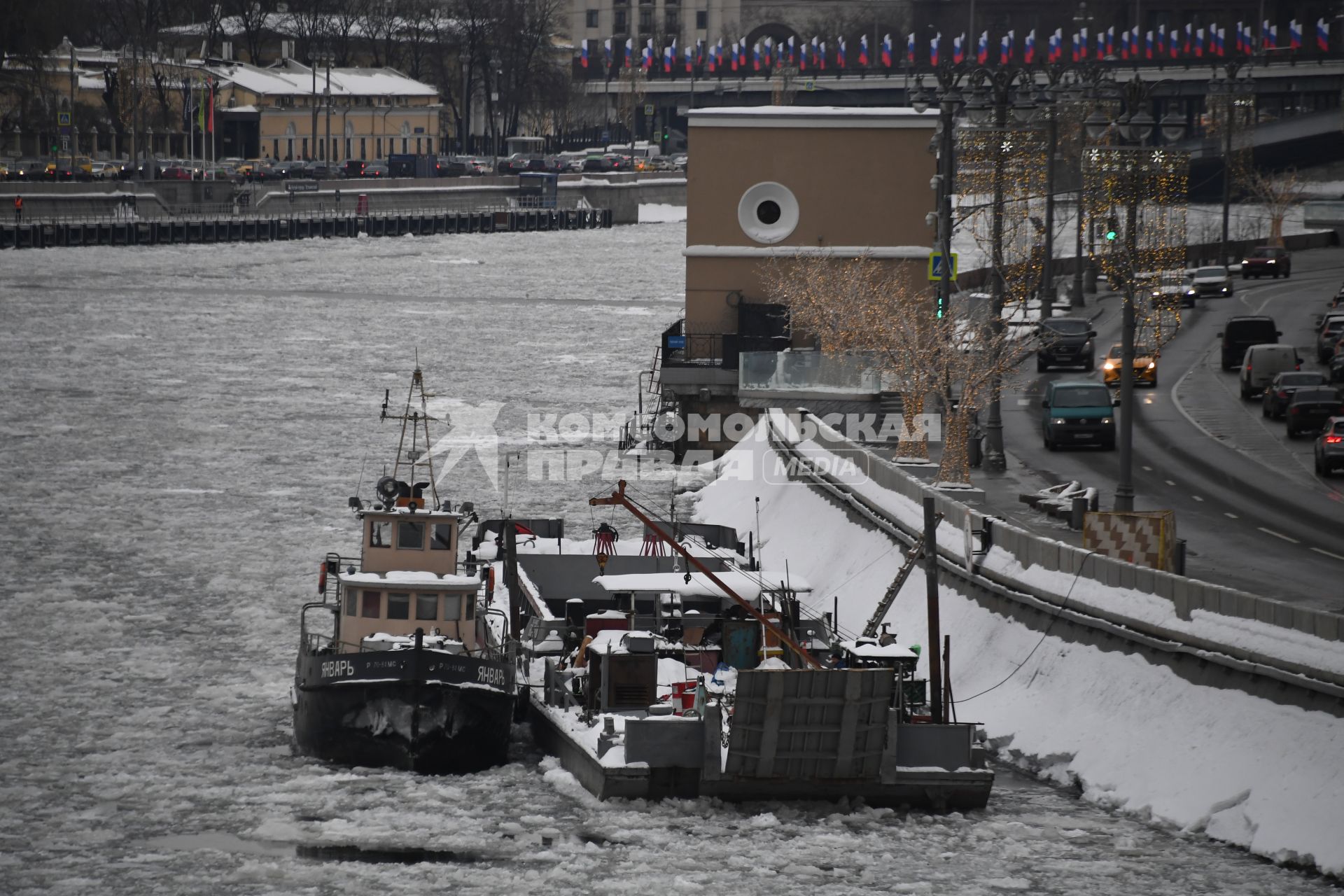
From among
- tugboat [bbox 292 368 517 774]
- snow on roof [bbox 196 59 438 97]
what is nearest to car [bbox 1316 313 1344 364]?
tugboat [bbox 292 368 517 774]

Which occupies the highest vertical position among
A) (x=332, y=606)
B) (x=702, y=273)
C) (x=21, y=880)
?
(x=702, y=273)

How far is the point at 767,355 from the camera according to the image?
59.8 m

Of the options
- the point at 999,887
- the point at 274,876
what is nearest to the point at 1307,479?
the point at 999,887

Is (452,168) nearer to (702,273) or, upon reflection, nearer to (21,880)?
(702,273)

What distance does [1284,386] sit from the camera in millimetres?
56062

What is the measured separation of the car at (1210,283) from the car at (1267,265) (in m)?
7.71

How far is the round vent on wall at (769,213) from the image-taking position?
214ft

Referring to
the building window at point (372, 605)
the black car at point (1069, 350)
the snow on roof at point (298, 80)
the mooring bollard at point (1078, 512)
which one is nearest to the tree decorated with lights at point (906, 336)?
the black car at point (1069, 350)

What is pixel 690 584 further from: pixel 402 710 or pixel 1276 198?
pixel 1276 198

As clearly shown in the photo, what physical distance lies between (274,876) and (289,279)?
322 feet

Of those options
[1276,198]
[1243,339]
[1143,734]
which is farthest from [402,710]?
[1276,198]

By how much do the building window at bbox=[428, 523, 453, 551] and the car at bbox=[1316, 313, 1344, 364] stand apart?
36.3 metres

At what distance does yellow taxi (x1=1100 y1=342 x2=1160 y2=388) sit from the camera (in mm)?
62219

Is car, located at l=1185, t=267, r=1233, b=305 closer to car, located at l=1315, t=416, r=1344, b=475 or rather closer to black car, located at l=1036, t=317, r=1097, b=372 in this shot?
black car, located at l=1036, t=317, r=1097, b=372
